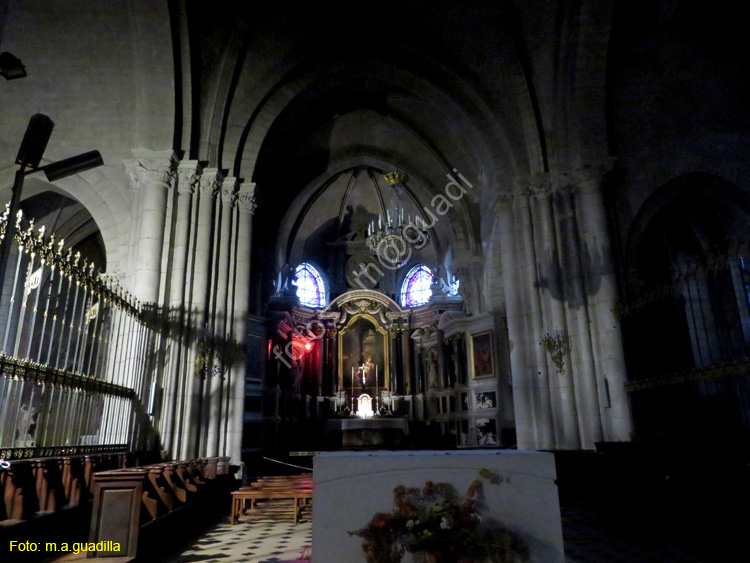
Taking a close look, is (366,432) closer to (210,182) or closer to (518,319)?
(518,319)

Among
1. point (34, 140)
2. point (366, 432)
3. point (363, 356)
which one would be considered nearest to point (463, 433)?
point (366, 432)

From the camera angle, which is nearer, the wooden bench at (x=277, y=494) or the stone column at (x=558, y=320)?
the wooden bench at (x=277, y=494)

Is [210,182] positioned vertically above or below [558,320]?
above

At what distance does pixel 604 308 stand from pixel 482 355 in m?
6.41

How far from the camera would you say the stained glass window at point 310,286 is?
2488 centimetres

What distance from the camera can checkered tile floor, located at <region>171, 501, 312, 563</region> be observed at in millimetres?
5148

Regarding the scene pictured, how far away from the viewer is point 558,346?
10.9m

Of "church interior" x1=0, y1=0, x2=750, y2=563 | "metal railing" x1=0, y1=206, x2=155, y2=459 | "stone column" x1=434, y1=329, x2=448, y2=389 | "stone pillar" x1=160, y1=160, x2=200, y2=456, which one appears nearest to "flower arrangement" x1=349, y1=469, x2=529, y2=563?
"metal railing" x1=0, y1=206, x2=155, y2=459

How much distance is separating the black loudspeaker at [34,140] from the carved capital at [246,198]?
724cm

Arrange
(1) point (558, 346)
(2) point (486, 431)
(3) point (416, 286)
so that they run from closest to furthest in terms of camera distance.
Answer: (1) point (558, 346), (2) point (486, 431), (3) point (416, 286)

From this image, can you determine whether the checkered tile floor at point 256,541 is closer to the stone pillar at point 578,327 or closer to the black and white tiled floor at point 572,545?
the black and white tiled floor at point 572,545

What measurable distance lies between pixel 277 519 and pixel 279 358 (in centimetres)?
1158

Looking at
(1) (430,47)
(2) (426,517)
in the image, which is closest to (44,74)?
(1) (430,47)

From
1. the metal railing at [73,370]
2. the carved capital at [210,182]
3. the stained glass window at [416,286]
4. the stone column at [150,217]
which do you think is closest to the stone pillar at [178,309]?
the carved capital at [210,182]
